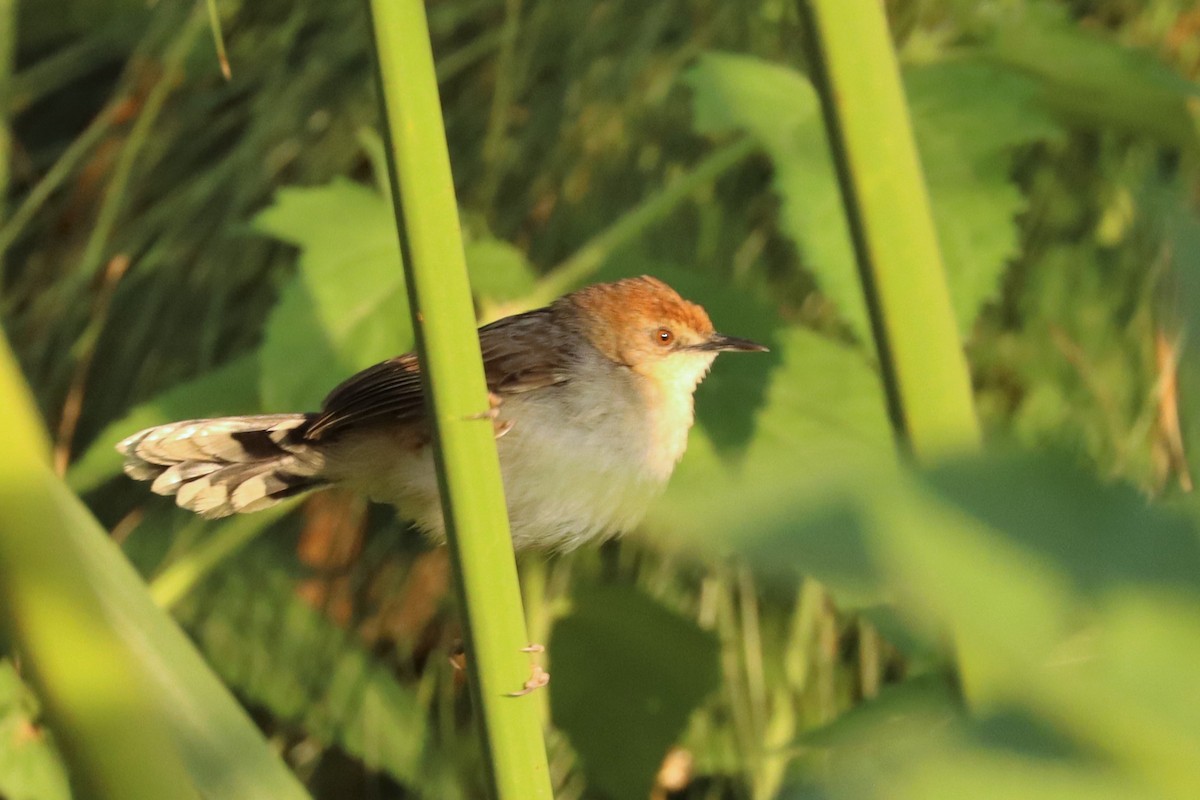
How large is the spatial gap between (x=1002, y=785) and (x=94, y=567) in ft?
1.79

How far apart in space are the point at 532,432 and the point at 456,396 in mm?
1059

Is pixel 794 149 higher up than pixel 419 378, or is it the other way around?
pixel 794 149

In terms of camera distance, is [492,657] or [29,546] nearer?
[29,546]

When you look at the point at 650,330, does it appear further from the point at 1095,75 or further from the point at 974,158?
the point at 1095,75

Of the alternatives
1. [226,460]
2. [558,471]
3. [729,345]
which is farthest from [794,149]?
[226,460]

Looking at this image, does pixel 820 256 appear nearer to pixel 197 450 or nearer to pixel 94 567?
pixel 197 450

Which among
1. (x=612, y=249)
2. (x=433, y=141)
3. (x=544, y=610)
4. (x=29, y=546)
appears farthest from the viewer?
(x=544, y=610)

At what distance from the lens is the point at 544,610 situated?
2.53 metres

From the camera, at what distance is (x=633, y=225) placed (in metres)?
2.26

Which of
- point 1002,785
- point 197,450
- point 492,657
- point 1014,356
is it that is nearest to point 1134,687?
point 1002,785

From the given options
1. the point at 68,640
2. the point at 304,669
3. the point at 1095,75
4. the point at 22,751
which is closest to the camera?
the point at 68,640

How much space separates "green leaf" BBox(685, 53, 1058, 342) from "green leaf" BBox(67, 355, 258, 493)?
0.90 metres

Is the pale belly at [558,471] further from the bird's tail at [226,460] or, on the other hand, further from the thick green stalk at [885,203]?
the thick green stalk at [885,203]

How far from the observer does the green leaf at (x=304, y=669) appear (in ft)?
8.85
